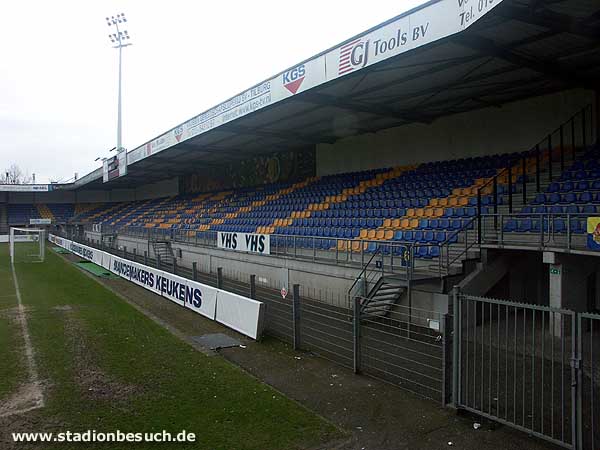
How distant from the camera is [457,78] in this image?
13125mm

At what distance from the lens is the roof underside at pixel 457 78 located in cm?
910

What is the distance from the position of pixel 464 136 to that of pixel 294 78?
25.3ft

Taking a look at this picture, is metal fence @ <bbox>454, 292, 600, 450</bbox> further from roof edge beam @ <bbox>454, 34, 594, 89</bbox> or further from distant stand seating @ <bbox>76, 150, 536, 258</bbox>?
roof edge beam @ <bbox>454, 34, 594, 89</bbox>

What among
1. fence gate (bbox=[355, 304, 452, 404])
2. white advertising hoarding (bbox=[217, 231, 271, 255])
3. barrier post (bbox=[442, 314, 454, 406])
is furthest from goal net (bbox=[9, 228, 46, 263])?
barrier post (bbox=[442, 314, 454, 406])

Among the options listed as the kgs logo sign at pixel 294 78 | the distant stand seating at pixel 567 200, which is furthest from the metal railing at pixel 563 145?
the kgs logo sign at pixel 294 78

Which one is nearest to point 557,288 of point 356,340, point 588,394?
point 588,394

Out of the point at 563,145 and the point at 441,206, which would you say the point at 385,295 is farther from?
the point at 563,145

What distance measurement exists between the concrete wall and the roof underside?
1.53 ft

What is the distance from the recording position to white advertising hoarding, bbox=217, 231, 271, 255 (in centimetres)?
1712

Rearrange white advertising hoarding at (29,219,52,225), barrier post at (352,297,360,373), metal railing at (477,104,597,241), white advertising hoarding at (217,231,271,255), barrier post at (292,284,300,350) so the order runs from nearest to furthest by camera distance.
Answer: barrier post at (352,297,360,373)
barrier post at (292,284,300,350)
metal railing at (477,104,597,241)
white advertising hoarding at (217,231,271,255)
white advertising hoarding at (29,219,52,225)

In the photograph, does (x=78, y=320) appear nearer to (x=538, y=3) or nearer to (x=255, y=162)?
(x=538, y=3)

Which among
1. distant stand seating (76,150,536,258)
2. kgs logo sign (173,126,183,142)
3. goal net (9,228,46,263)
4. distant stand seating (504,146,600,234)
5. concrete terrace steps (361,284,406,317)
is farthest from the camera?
goal net (9,228,46,263)

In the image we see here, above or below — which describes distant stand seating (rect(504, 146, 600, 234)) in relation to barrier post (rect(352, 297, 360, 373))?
above

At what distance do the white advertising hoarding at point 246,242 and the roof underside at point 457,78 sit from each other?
446 cm
